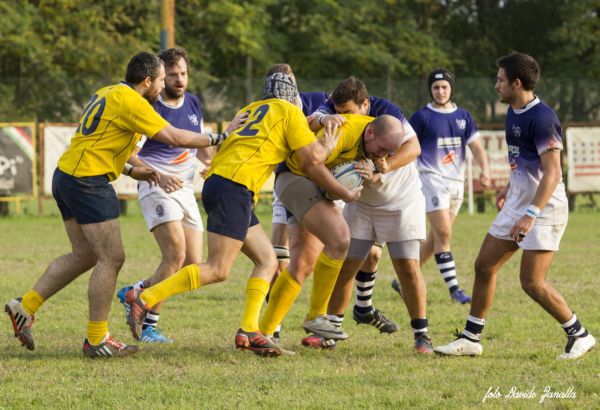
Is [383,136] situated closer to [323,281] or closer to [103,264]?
[323,281]

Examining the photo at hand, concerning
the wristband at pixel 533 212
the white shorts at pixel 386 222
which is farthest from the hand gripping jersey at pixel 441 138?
the wristband at pixel 533 212

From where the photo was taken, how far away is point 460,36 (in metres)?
35.8

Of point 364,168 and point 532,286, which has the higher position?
point 364,168

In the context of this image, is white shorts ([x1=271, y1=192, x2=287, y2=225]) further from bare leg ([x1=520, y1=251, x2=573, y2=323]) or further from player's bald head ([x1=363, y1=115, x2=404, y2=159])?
bare leg ([x1=520, y1=251, x2=573, y2=323])

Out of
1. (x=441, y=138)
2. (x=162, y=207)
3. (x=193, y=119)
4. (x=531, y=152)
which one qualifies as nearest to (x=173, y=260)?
(x=162, y=207)

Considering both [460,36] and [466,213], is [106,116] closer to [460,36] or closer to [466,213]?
[466,213]

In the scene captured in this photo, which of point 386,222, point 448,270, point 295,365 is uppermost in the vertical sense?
point 386,222

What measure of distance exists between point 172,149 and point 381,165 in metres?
1.94

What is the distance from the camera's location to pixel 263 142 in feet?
22.9

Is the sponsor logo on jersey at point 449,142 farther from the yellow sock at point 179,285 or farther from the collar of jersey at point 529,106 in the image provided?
the yellow sock at point 179,285

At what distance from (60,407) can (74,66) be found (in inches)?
953

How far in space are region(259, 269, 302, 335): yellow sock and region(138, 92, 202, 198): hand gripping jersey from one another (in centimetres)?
140

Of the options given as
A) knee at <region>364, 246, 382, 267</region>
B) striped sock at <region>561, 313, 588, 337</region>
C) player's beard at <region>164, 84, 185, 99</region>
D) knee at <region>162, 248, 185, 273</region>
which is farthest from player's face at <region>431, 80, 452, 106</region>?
striped sock at <region>561, 313, 588, 337</region>

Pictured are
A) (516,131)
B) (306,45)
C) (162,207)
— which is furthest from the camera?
(306,45)
